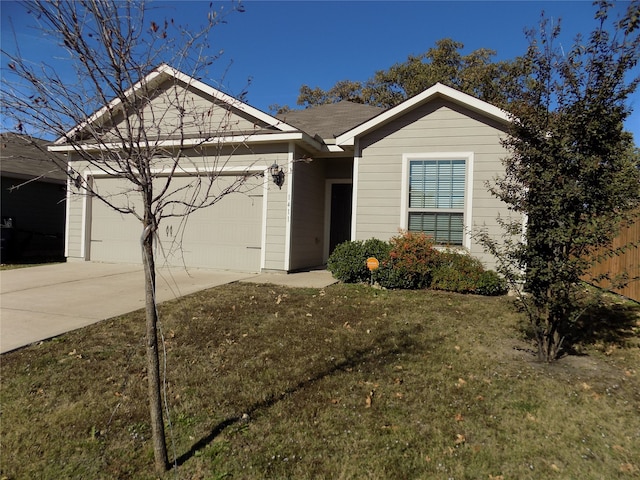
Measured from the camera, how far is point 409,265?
7.79 m

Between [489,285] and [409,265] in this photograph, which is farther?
[409,265]

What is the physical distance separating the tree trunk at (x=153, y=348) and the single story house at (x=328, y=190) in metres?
4.74

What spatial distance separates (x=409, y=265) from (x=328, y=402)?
14.8 ft

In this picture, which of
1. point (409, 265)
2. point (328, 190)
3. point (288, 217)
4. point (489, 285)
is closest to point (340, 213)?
point (328, 190)

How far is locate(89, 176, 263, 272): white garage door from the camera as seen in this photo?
995 centimetres

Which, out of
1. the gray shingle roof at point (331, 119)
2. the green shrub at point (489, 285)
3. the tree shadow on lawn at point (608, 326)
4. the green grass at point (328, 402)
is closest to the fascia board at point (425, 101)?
the gray shingle roof at point (331, 119)

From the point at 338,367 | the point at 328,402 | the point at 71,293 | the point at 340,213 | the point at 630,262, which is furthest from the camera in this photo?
the point at 340,213

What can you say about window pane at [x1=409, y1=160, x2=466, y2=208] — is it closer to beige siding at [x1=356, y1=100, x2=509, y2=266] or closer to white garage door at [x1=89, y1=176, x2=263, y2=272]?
beige siding at [x1=356, y1=100, x2=509, y2=266]

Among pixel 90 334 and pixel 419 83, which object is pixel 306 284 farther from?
pixel 419 83

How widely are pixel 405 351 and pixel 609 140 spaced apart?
118 inches

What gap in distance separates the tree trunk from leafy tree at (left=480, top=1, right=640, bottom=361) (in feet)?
12.1

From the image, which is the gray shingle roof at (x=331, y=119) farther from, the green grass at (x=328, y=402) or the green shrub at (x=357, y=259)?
the green grass at (x=328, y=402)

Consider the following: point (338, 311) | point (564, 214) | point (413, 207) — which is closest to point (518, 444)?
point (564, 214)

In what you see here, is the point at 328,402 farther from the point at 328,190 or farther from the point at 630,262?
the point at 328,190
